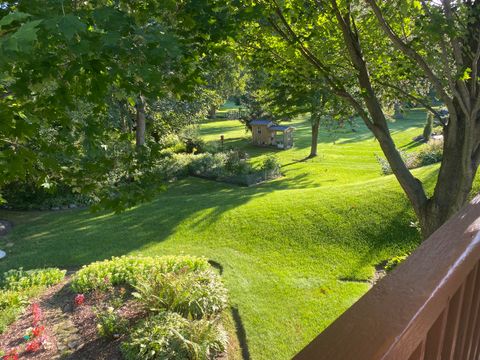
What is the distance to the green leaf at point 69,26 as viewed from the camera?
1586 mm

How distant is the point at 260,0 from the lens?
206 inches

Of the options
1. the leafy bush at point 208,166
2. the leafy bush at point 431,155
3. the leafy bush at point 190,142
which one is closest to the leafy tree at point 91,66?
the leafy bush at point 431,155

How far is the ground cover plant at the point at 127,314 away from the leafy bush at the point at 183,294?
18 mm

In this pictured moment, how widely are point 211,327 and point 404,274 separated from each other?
19.2 ft

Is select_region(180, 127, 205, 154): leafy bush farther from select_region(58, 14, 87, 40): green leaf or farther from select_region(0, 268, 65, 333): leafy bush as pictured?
select_region(58, 14, 87, 40): green leaf

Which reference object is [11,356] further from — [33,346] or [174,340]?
[174,340]

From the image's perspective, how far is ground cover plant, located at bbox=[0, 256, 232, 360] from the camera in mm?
6258

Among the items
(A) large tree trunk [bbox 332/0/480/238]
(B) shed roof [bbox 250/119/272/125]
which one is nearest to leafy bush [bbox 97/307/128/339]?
(A) large tree trunk [bbox 332/0/480/238]

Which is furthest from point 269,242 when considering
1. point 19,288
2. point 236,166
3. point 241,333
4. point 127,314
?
point 236,166

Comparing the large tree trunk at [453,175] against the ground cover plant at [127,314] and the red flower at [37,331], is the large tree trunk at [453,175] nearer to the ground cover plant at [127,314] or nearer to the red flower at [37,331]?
the ground cover plant at [127,314]

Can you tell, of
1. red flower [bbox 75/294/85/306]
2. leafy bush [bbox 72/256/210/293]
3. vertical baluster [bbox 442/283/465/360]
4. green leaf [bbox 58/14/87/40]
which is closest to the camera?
vertical baluster [bbox 442/283/465/360]

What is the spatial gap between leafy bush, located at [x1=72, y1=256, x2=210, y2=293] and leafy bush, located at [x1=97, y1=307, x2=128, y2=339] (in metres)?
1.26

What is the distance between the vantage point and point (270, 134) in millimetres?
32438

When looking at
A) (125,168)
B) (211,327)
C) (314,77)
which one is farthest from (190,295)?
(314,77)
